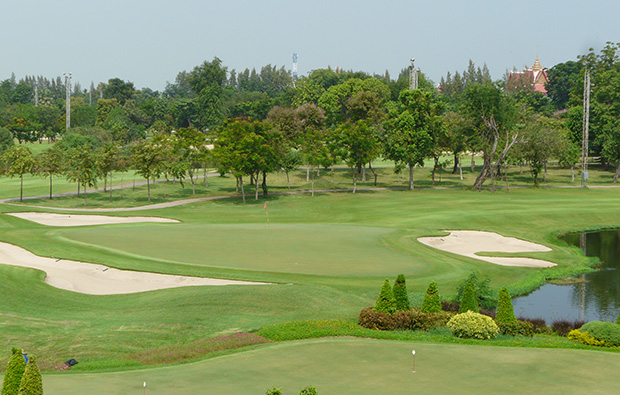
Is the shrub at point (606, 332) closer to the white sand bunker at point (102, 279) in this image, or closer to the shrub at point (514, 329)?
the shrub at point (514, 329)

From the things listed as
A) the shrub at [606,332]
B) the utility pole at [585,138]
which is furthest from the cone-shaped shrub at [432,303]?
the utility pole at [585,138]

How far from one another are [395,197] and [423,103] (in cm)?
1907

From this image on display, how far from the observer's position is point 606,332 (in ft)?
83.9

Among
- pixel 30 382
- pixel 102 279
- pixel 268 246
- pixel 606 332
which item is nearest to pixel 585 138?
pixel 268 246

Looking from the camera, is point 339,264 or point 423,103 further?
point 423,103

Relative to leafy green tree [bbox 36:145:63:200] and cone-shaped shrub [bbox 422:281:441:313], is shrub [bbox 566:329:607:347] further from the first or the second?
leafy green tree [bbox 36:145:63:200]

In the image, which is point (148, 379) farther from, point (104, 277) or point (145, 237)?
point (145, 237)

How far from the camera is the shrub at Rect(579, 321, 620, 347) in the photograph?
83.0ft

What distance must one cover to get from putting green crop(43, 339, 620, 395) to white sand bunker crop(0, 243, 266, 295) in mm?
15801

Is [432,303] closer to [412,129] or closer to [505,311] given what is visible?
[505,311]

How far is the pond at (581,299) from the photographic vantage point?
1444 inches

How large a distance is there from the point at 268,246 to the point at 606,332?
97.5ft

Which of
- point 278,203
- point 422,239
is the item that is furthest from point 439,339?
point 278,203

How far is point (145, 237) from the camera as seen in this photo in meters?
55.3
